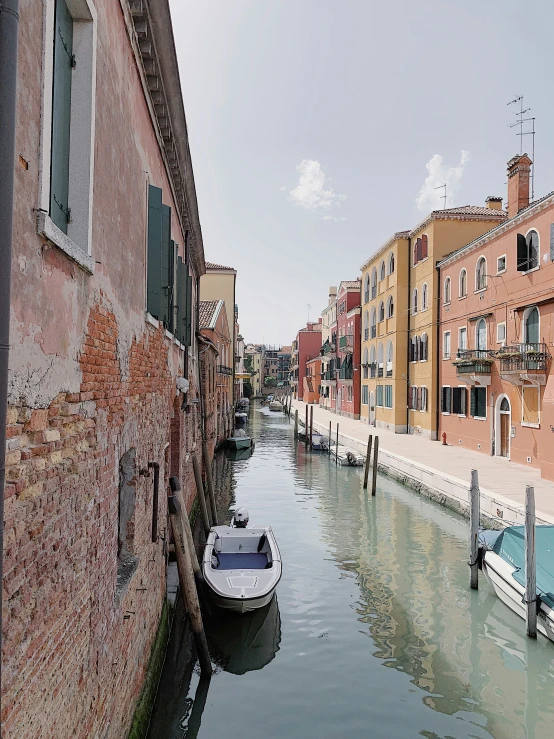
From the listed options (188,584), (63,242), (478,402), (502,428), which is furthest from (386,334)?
(63,242)

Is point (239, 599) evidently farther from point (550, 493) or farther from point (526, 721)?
point (550, 493)

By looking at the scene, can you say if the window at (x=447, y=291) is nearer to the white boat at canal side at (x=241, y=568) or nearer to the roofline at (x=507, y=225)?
the roofline at (x=507, y=225)

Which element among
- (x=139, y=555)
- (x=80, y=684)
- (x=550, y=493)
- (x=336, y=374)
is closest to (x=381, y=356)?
(x=336, y=374)

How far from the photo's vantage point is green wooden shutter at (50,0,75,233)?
2926 mm

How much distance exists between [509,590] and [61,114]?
26.2 ft

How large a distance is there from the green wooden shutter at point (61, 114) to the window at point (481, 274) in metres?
18.0

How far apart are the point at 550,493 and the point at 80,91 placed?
12358mm

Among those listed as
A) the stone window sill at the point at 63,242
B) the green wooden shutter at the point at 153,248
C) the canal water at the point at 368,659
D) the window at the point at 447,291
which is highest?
the window at the point at 447,291

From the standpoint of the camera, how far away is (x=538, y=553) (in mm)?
7957

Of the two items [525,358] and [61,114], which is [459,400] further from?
[61,114]

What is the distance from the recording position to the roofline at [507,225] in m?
15.3

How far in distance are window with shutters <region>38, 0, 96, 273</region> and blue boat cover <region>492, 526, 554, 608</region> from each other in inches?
274

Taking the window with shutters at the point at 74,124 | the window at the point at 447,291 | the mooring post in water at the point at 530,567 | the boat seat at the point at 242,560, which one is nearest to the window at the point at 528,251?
the window at the point at 447,291

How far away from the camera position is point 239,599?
291 inches
